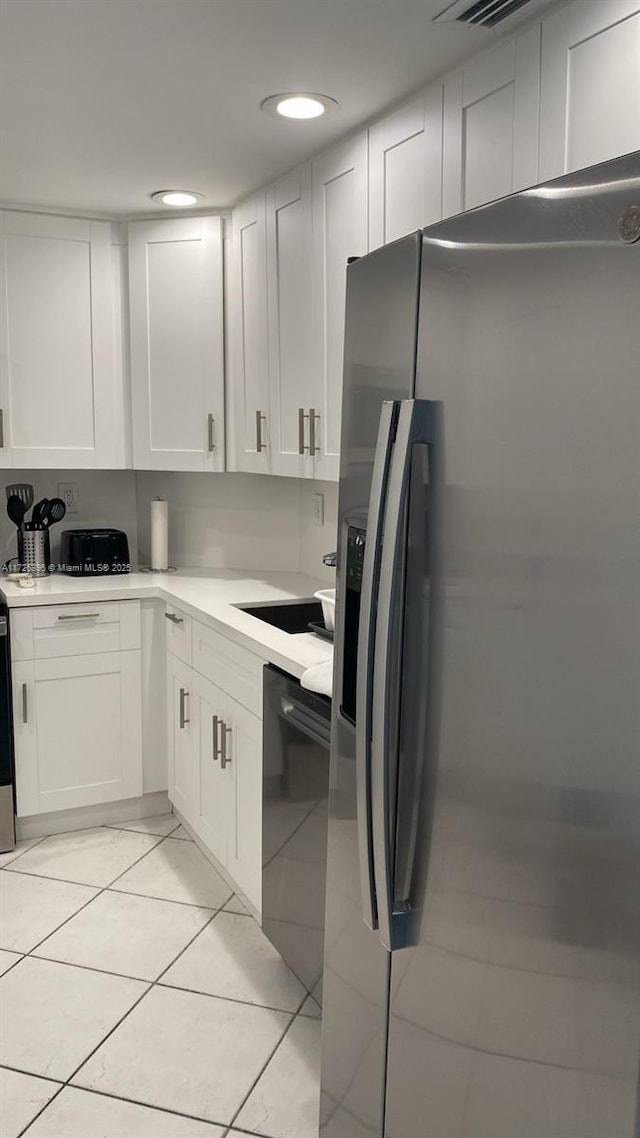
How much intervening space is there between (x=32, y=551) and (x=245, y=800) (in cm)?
156

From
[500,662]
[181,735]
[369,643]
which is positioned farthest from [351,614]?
[181,735]

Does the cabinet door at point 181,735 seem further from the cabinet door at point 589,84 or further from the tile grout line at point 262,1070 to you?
the cabinet door at point 589,84

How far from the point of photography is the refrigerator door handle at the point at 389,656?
119 cm

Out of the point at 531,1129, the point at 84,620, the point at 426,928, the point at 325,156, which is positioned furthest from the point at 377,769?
the point at 84,620

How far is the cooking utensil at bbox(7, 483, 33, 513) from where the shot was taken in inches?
141

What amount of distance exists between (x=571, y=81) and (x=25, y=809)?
284 centimetres

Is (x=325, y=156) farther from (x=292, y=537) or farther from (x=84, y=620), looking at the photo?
(x=84, y=620)

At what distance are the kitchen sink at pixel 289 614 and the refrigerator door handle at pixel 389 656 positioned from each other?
5.52 ft

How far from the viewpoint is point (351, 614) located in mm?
1479

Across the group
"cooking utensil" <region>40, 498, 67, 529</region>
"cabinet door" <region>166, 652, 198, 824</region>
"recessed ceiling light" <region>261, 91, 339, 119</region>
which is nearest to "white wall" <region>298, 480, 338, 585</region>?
"cabinet door" <region>166, 652, 198, 824</region>

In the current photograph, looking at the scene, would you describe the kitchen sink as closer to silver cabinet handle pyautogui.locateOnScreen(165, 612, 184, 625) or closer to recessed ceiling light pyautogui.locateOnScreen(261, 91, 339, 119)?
silver cabinet handle pyautogui.locateOnScreen(165, 612, 184, 625)

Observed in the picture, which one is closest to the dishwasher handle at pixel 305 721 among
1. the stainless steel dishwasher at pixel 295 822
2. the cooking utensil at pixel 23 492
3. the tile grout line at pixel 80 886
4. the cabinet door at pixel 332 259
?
the stainless steel dishwasher at pixel 295 822

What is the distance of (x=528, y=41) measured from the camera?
1.76 m

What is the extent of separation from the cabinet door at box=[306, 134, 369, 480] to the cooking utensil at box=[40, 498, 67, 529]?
1.38 meters
